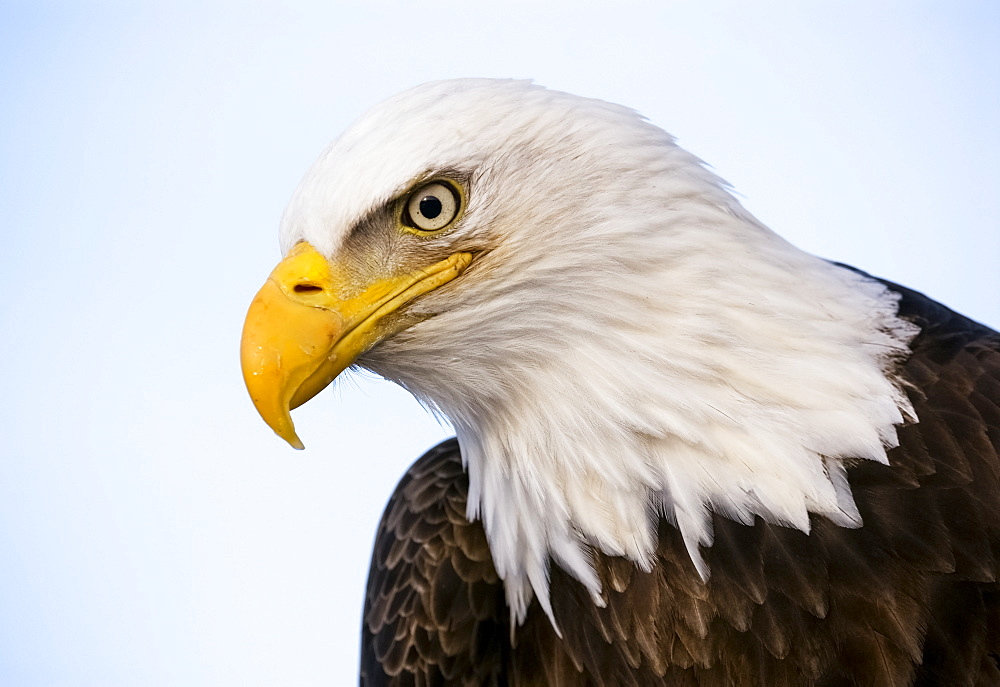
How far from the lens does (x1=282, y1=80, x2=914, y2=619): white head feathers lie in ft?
5.70

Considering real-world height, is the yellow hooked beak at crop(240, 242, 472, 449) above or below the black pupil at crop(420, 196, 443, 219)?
below

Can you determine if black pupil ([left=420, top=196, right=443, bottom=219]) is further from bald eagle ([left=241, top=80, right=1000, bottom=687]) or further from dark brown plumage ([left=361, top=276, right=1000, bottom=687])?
dark brown plumage ([left=361, top=276, right=1000, bottom=687])

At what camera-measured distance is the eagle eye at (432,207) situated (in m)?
1.72

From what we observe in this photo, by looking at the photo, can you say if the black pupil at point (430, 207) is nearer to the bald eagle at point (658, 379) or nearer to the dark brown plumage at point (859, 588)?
the bald eagle at point (658, 379)

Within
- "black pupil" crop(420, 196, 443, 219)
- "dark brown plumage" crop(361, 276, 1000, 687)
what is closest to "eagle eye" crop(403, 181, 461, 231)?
"black pupil" crop(420, 196, 443, 219)

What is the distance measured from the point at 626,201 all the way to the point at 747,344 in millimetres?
341

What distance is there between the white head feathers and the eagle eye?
0.03 meters

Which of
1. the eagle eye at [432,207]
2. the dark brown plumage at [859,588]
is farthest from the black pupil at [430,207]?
the dark brown plumage at [859,588]

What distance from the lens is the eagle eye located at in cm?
Answer: 172

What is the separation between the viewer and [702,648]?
1803 mm

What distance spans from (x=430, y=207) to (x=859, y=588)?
3.36 ft

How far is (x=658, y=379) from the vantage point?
5.76ft

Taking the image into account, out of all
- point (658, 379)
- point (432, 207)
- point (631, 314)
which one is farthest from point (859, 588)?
point (432, 207)

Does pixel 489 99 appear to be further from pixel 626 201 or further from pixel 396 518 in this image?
pixel 396 518
